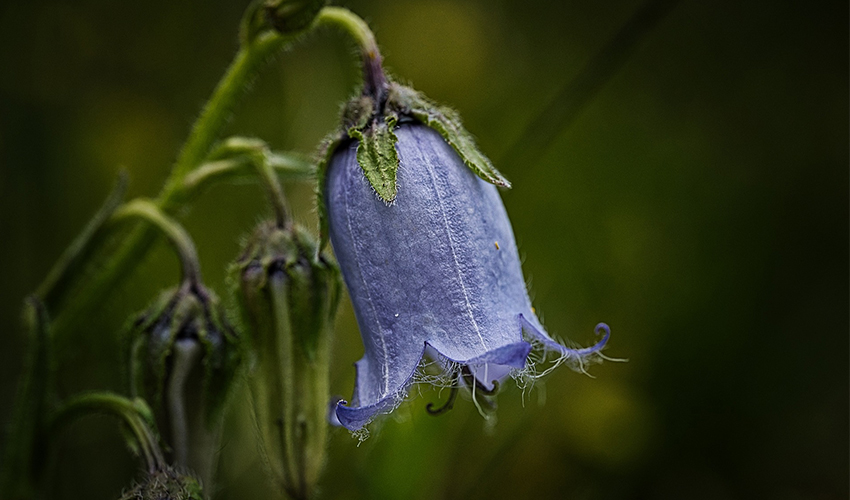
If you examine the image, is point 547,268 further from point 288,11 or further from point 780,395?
point 288,11

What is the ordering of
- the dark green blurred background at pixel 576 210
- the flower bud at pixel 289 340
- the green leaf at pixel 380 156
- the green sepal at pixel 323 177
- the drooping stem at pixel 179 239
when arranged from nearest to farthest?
the green leaf at pixel 380 156
the green sepal at pixel 323 177
the flower bud at pixel 289 340
the drooping stem at pixel 179 239
the dark green blurred background at pixel 576 210

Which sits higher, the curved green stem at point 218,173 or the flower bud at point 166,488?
the curved green stem at point 218,173

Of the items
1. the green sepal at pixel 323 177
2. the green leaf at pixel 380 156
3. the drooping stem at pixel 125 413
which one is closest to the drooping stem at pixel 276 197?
the green sepal at pixel 323 177

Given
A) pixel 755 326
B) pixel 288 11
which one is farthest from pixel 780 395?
pixel 288 11

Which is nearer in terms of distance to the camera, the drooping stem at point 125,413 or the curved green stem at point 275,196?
the drooping stem at point 125,413

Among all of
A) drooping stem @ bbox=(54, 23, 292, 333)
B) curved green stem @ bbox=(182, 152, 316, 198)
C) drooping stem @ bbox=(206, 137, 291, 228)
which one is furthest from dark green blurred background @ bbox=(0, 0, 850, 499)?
drooping stem @ bbox=(206, 137, 291, 228)

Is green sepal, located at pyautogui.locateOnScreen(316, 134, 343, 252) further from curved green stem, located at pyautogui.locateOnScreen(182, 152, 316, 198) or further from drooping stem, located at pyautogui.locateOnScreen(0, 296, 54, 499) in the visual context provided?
drooping stem, located at pyautogui.locateOnScreen(0, 296, 54, 499)

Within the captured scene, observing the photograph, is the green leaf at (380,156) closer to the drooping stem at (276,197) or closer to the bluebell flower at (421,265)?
the bluebell flower at (421,265)
